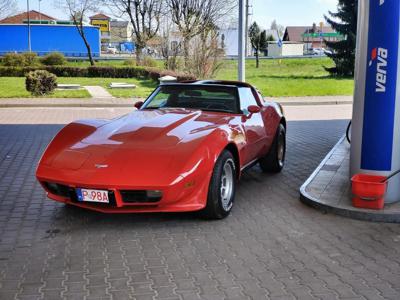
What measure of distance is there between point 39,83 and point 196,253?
1665 cm

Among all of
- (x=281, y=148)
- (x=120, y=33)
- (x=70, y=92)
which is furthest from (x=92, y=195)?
(x=120, y=33)

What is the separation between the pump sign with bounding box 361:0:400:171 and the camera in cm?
530

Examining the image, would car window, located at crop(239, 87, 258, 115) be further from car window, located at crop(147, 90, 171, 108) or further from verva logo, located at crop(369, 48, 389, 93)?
verva logo, located at crop(369, 48, 389, 93)

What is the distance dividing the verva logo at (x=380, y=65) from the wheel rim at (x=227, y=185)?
182 centimetres

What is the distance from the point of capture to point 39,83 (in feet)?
63.7

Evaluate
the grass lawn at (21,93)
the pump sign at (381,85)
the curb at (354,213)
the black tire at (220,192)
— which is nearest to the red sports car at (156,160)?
the black tire at (220,192)

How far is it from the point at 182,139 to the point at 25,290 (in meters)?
2.14

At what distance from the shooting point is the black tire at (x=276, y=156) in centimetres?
722

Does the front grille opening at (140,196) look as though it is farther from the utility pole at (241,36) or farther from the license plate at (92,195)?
the utility pole at (241,36)

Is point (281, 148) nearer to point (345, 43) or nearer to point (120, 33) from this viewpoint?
point (345, 43)

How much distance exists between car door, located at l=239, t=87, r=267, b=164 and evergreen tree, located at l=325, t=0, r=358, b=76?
1037 inches

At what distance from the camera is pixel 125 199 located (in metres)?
4.71

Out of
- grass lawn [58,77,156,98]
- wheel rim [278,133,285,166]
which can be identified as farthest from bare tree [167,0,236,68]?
wheel rim [278,133,285,166]

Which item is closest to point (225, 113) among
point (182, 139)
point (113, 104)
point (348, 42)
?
point (182, 139)
